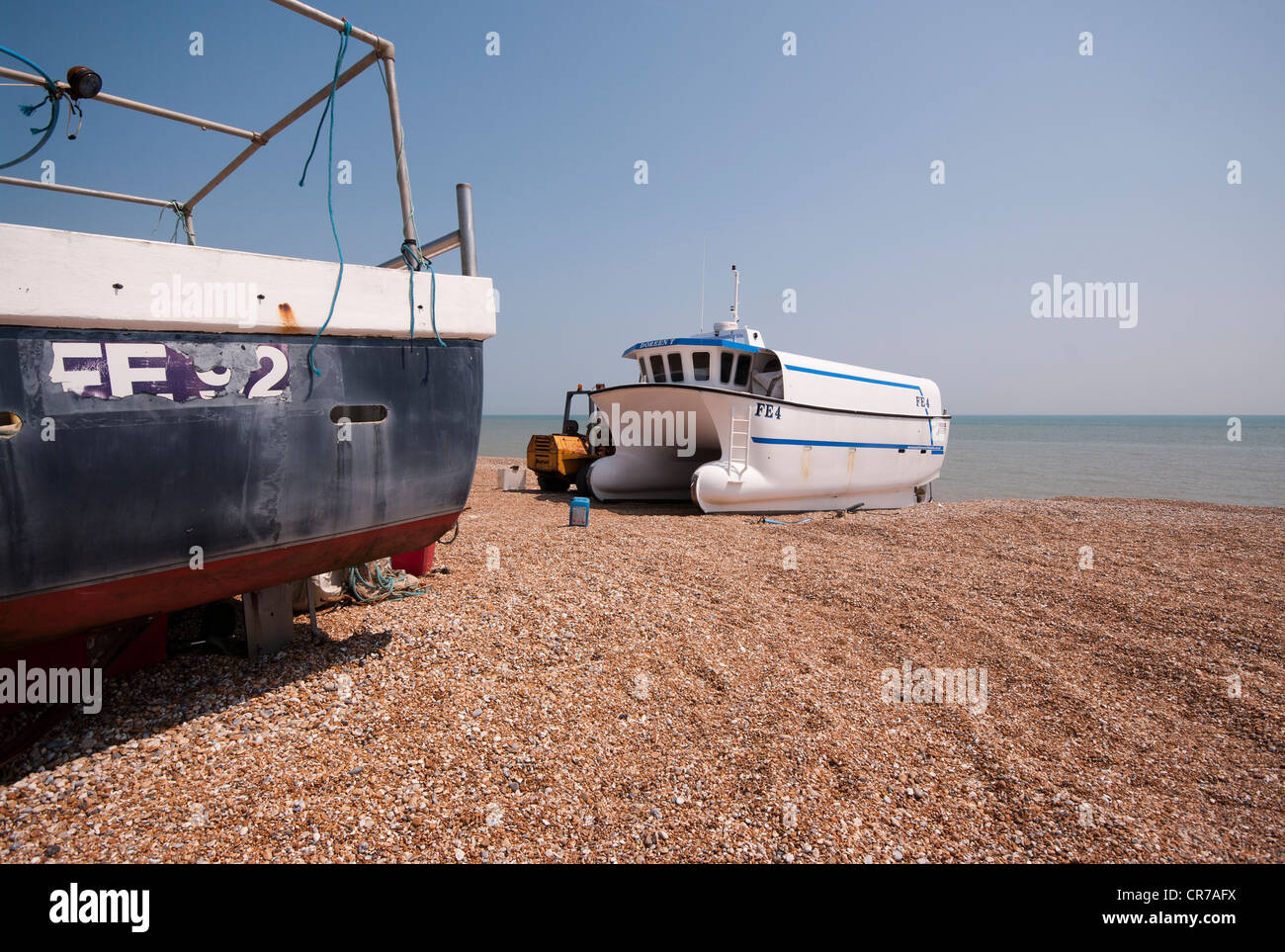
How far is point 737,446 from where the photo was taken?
11.5m

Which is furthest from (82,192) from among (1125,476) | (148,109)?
(1125,476)

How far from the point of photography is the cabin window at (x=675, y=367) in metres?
13.2

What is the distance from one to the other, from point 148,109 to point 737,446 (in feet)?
30.6

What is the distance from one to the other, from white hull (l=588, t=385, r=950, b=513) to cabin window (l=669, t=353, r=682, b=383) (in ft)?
4.61

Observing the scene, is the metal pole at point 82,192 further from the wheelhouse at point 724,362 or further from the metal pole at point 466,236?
the wheelhouse at point 724,362

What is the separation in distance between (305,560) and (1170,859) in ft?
15.3

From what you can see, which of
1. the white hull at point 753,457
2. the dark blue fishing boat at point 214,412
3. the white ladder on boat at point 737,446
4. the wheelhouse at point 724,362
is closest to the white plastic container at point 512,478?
the white hull at point 753,457

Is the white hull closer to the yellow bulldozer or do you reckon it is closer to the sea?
the yellow bulldozer

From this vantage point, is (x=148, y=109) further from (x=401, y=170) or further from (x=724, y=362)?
(x=724, y=362)

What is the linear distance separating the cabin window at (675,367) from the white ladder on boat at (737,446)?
233 centimetres

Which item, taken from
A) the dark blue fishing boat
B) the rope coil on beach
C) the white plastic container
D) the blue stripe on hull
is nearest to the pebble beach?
the rope coil on beach

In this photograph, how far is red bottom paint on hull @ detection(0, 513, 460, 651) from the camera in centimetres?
258
